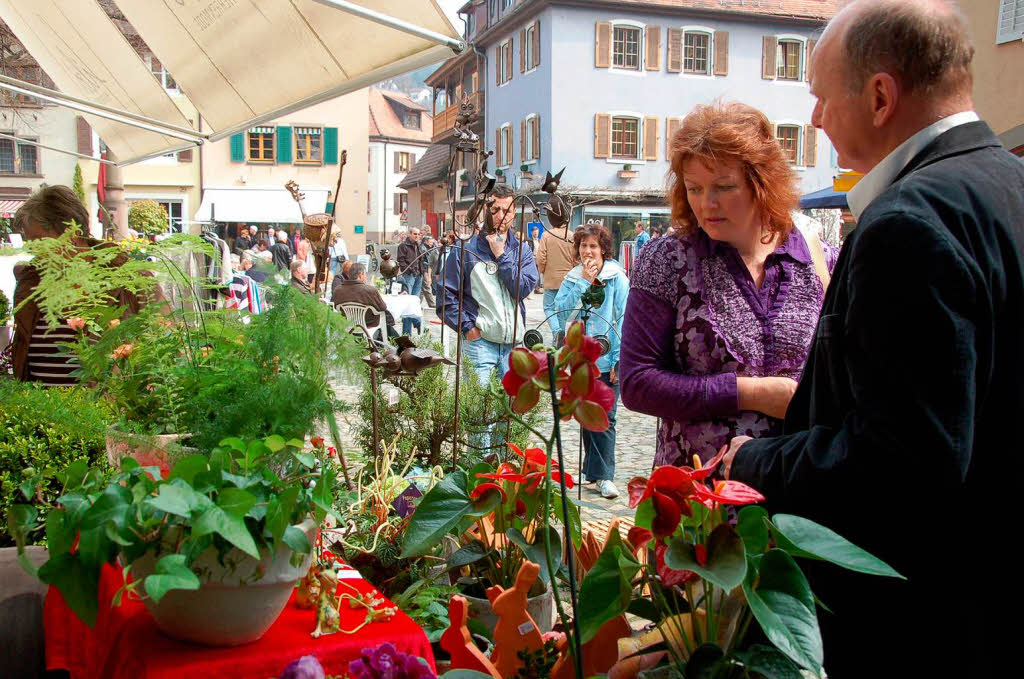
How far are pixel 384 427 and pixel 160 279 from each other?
4.87 feet

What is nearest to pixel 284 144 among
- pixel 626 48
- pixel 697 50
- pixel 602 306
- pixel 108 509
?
pixel 626 48

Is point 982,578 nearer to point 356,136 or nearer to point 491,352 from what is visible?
point 491,352

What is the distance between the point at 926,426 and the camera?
1.02 metres

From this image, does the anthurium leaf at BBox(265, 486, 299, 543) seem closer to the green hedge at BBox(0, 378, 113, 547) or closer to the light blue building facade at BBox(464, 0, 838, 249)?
the green hedge at BBox(0, 378, 113, 547)

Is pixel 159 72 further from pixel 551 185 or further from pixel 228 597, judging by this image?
pixel 228 597

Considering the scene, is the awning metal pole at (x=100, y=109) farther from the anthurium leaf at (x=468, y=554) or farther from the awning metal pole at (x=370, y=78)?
the anthurium leaf at (x=468, y=554)

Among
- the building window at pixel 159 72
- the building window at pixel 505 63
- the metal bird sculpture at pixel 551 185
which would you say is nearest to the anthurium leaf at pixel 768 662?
the metal bird sculpture at pixel 551 185

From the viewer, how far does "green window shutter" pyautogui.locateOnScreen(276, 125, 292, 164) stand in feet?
105

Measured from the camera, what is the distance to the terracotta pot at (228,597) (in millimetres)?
1146

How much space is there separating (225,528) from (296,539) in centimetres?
13

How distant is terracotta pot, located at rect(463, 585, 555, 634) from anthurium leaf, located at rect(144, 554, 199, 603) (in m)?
0.54

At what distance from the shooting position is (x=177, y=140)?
4.59 metres

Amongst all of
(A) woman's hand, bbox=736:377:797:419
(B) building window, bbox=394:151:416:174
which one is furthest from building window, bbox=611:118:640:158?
(B) building window, bbox=394:151:416:174

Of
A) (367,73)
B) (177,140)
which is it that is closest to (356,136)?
(177,140)
